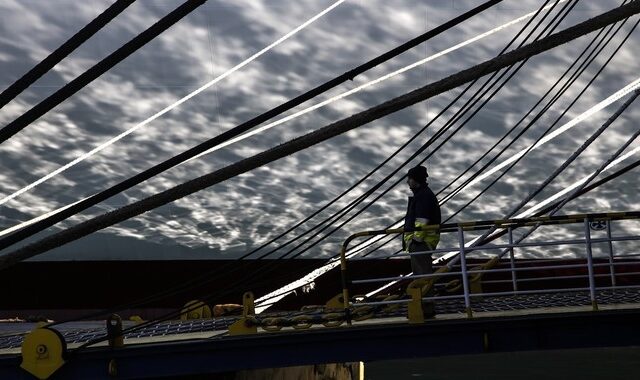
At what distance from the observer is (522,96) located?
20641mm

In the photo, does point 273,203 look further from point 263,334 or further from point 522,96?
point 263,334

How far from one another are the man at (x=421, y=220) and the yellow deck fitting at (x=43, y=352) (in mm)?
3202

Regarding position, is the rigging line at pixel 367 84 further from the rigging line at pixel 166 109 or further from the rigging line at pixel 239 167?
the rigging line at pixel 239 167

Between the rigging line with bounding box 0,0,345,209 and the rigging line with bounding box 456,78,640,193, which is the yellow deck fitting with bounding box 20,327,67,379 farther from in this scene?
the rigging line with bounding box 456,78,640,193

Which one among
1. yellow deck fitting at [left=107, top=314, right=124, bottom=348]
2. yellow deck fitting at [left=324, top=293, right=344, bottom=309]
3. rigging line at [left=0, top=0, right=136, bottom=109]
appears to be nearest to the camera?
rigging line at [left=0, top=0, right=136, bottom=109]

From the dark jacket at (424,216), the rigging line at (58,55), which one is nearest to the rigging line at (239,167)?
the rigging line at (58,55)

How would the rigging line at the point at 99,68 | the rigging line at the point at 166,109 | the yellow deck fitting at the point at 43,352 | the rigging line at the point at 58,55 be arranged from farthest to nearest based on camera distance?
the rigging line at the point at 166,109, the yellow deck fitting at the point at 43,352, the rigging line at the point at 58,55, the rigging line at the point at 99,68

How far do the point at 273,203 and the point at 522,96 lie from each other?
5.28 meters

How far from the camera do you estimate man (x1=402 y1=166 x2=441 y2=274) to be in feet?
31.7

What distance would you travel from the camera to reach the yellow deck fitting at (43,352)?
880 cm

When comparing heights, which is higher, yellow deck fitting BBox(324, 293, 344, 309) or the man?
the man

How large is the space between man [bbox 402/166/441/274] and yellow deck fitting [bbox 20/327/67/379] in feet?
10.5

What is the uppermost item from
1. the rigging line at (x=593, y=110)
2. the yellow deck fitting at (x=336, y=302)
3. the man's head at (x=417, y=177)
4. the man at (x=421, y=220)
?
the rigging line at (x=593, y=110)

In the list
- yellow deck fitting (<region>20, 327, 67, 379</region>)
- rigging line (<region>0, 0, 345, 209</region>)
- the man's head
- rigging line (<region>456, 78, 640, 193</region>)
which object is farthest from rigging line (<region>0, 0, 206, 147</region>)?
rigging line (<region>456, 78, 640, 193</region>)
